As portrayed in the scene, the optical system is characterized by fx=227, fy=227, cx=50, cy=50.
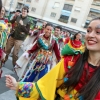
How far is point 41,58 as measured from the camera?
4.05 metres

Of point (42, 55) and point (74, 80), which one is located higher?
point (74, 80)

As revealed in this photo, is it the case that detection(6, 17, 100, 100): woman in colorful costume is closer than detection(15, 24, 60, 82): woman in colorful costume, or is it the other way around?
detection(6, 17, 100, 100): woman in colorful costume

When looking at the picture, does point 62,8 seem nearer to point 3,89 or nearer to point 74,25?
point 74,25

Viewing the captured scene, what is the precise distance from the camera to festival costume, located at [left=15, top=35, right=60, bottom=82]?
13.2 ft

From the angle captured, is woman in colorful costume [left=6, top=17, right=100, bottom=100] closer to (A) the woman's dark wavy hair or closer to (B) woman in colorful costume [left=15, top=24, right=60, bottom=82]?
(A) the woman's dark wavy hair

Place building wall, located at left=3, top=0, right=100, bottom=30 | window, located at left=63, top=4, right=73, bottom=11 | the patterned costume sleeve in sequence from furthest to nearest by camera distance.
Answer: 1. window, located at left=63, top=4, right=73, bottom=11
2. building wall, located at left=3, top=0, right=100, bottom=30
3. the patterned costume sleeve

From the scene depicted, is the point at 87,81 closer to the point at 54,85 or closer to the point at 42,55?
the point at 54,85

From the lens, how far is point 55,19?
1262 inches

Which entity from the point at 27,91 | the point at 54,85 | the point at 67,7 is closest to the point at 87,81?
the point at 54,85

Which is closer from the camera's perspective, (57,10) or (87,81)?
(87,81)

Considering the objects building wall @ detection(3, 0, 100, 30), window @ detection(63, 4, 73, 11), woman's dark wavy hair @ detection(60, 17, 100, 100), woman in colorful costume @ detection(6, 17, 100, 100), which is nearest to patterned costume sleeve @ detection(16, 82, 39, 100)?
woman in colorful costume @ detection(6, 17, 100, 100)

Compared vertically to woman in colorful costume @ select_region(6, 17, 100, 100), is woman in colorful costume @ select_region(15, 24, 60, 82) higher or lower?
lower

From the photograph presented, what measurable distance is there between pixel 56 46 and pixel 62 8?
92.2 ft

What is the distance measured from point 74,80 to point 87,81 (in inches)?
3.4
